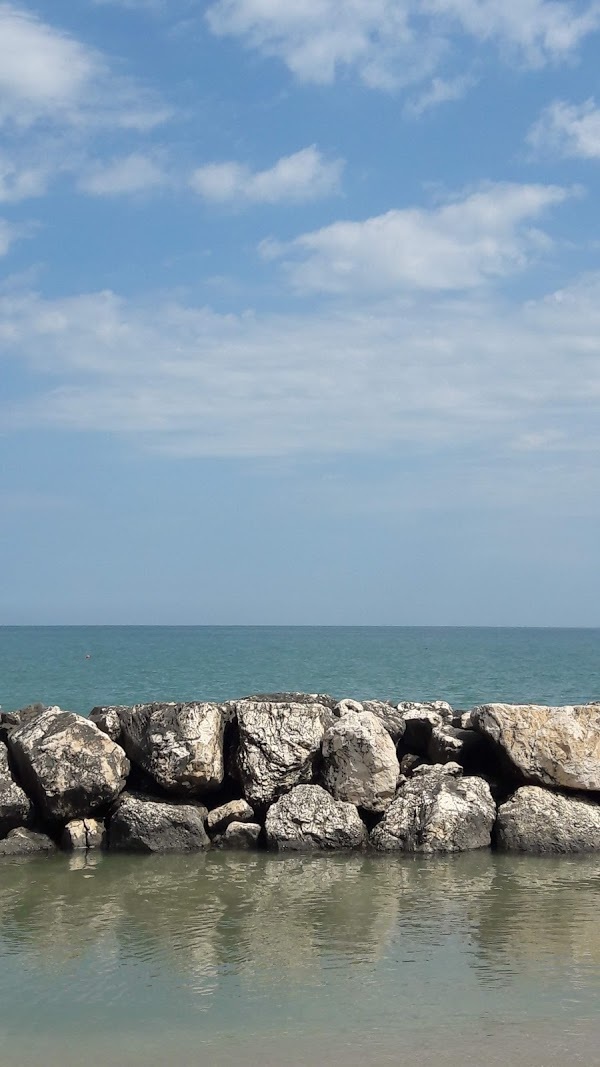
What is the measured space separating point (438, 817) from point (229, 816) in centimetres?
211

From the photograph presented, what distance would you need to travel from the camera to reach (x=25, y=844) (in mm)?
10164

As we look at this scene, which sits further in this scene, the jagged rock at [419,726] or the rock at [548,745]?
the jagged rock at [419,726]

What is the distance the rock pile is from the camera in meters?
10.2

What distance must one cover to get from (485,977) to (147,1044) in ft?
7.17

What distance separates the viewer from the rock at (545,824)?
10055 millimetres

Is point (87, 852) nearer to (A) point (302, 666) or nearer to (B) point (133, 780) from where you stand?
(B) point (133, 780)

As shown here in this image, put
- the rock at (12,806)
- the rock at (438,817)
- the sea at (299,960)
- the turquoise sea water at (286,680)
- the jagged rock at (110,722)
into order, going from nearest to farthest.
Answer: the sea at (299,960), the rock at (438,817), the rock at (12,806), the jagged rock at (110,722), the turquoise sea water at (286,680)

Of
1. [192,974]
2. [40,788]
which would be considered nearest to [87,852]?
[40,788]

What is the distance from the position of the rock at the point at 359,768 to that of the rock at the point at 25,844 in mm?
2832

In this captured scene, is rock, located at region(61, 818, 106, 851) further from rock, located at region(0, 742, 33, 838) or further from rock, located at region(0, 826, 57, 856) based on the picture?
rock, located at region(0, 742, 33, 838)

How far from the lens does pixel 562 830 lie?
33.2ft

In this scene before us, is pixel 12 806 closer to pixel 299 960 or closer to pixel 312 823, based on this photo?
pixel 312 823

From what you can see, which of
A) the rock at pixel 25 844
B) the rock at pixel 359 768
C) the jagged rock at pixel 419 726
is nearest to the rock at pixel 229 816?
the rock at pixel 359 768

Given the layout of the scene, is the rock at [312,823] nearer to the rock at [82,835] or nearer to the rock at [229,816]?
the rock at [229,816]
